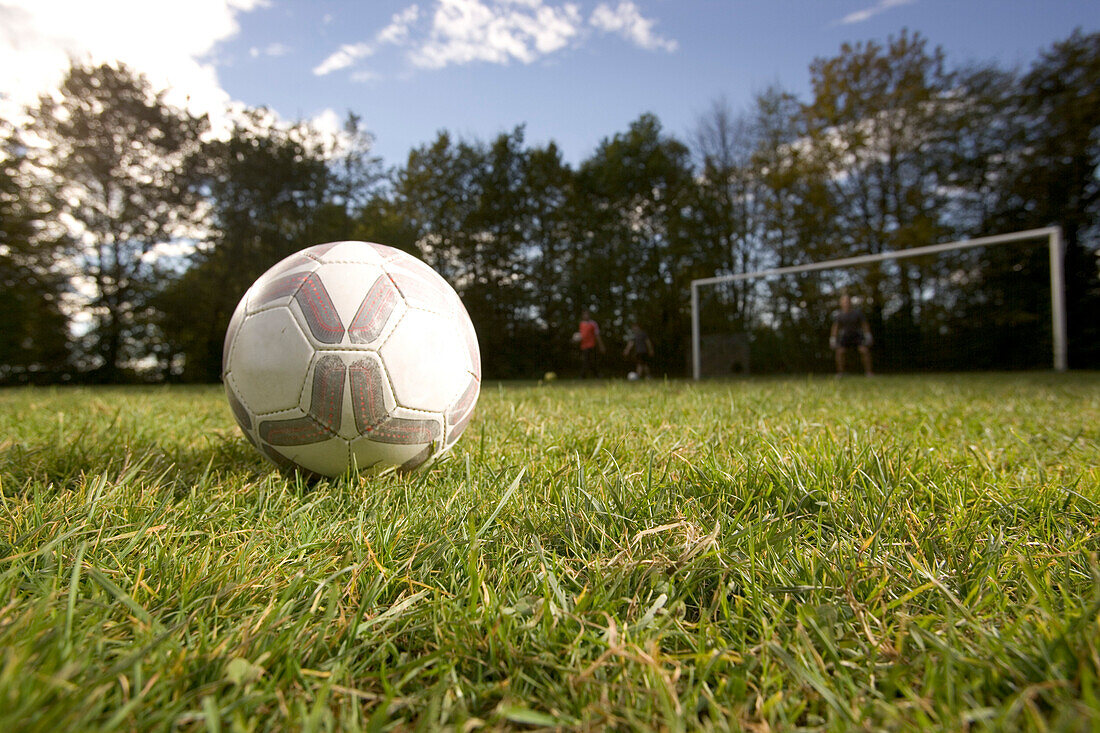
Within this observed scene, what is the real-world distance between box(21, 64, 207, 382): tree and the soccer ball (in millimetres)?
22288

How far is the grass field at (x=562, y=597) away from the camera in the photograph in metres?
0.76

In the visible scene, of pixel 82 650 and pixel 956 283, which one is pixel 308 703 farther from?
pixel 956 283

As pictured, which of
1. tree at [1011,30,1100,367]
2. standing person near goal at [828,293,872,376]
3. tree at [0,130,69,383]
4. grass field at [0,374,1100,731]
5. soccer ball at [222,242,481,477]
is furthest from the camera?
tree at [0,130,69,383]

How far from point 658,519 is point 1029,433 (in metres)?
2.47

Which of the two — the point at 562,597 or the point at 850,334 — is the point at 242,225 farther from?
the point at 562,597

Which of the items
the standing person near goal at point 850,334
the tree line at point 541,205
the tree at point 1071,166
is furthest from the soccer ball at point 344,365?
the tree at point 1071,166

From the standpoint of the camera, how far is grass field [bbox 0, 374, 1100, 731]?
76cm

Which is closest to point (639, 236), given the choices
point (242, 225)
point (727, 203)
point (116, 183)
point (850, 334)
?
point (727, 203)

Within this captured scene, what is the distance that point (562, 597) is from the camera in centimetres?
101

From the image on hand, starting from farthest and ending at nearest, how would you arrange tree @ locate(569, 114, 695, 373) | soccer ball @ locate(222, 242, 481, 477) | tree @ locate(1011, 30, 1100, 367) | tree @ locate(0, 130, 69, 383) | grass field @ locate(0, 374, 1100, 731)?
tree @ locate(569, 114, 695, 373)
tree @ locate(0, 130, 69, 383)
tree @ locate(1011, 30, 1100, 367)
soccer ball @ locate(222, 242, 481, 477)
grass field @ locate(0, 374, 1100, 731)

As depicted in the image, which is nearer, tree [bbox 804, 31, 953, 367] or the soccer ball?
the soccer ball

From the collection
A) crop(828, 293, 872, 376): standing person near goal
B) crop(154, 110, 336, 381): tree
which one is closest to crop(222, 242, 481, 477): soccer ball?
crop(828, 293, 872, 376): standing person near goal

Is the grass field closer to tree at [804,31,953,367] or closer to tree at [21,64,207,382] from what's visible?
tree at [804,31,953,367]

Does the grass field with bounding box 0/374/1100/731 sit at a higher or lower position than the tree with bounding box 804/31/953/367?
lower
